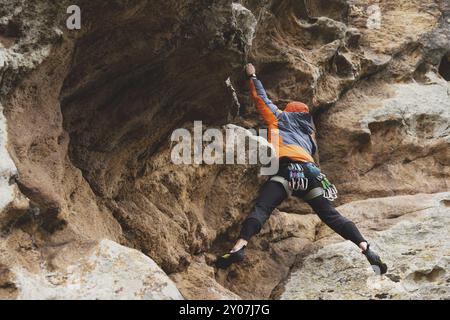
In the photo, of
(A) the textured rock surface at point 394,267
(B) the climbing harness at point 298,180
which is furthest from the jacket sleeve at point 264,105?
(A) the textured rock surface at point 394,267

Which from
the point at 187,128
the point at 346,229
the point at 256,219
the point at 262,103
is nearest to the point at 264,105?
the point at 262,103

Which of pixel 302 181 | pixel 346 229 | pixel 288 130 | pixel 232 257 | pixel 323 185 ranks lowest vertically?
pixel 232 257

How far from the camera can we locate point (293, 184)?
8891 millimetres

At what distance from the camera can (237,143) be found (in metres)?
9.84

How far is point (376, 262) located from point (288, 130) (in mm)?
2332

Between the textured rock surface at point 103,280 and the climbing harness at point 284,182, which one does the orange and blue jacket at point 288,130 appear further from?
the textured rock surface at point 103,280

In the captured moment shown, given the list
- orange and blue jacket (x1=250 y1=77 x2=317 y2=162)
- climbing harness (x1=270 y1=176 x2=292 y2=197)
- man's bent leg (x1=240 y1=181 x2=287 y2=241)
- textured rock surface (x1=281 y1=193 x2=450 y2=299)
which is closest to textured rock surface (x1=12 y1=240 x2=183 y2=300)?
man's bent leg (x1=240 y1=181 x2=287 y2=241)

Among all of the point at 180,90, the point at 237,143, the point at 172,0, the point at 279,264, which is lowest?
the point at 279,264

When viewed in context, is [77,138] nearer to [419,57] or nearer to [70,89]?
[70,89]

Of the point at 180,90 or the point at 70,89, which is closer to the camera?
the point at 70,89

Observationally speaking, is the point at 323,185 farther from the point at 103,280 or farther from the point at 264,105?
the point at 103,280

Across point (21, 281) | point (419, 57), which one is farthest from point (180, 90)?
point (419, 57)

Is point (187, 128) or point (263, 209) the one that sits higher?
point (187, 128)

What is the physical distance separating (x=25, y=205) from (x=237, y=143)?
4.02m
